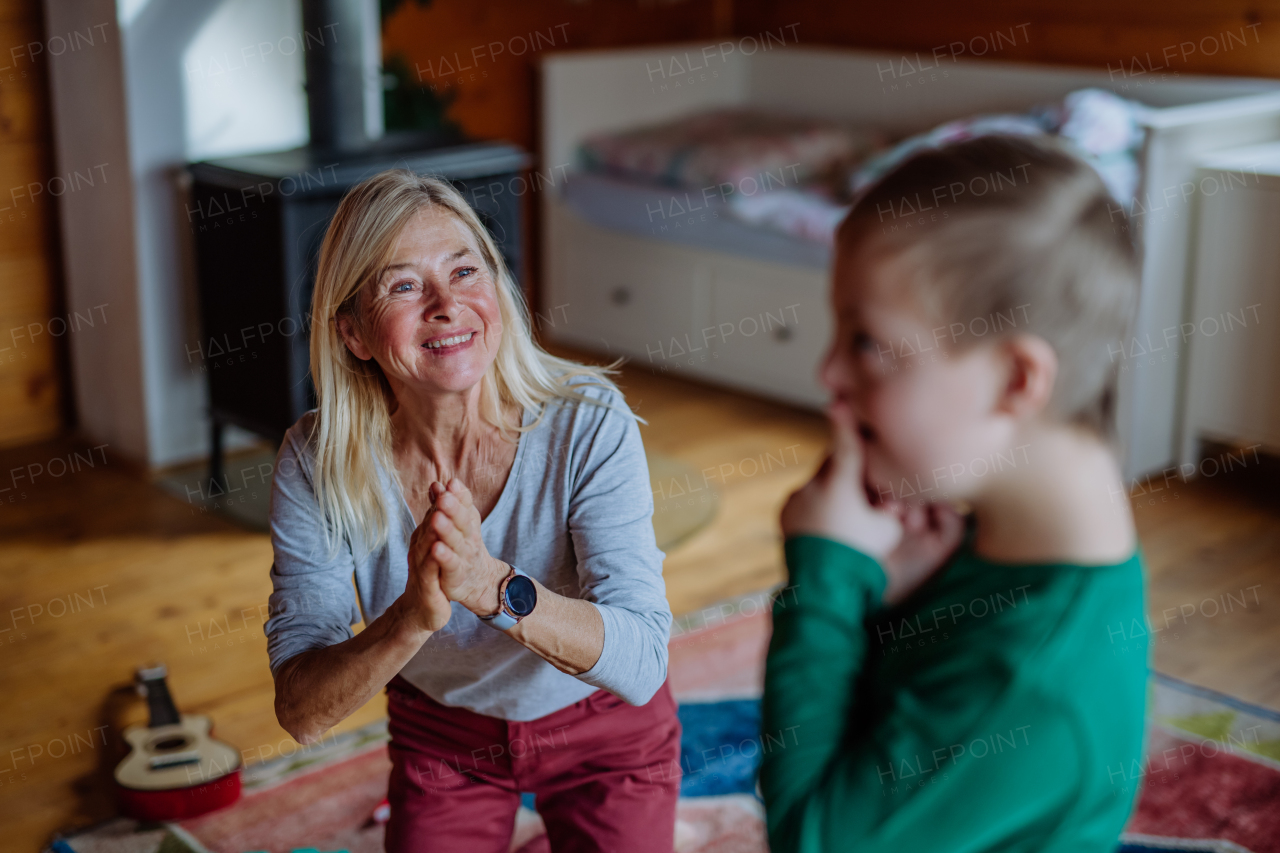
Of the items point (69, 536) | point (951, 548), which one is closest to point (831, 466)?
point (951, 548)

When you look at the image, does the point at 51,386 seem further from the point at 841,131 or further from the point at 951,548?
the point at 951,548

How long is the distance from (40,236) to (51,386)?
1.37 feet

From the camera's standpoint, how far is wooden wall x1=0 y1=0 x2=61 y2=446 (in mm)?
3488

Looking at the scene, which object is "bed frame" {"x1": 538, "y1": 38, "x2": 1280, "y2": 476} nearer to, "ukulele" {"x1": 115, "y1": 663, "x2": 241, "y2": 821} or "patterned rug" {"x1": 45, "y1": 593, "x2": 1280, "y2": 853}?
"patterned rug" {"x1": 45, "y1": 593, "x2": 1280, "y2": 853}

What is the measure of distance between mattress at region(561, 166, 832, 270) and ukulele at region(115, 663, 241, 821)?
218 centimetres

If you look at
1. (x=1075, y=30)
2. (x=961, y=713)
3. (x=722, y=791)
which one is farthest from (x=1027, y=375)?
(x=1075, y=30)

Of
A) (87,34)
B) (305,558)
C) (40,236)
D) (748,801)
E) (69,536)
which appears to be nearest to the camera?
(305,558)

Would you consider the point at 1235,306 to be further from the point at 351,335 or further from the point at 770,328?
the point at 351,335

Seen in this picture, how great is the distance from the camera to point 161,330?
340 cm

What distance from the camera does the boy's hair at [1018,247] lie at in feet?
2.01

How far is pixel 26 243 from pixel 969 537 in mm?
3454

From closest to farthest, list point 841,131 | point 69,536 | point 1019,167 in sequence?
point 1019,167 → point 69,536 → point 841,131

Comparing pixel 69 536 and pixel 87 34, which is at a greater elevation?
pixel 87 34

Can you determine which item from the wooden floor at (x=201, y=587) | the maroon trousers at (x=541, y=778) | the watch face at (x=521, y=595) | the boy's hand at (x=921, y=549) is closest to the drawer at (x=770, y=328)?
the wooden floor at (x=201, y=587)
